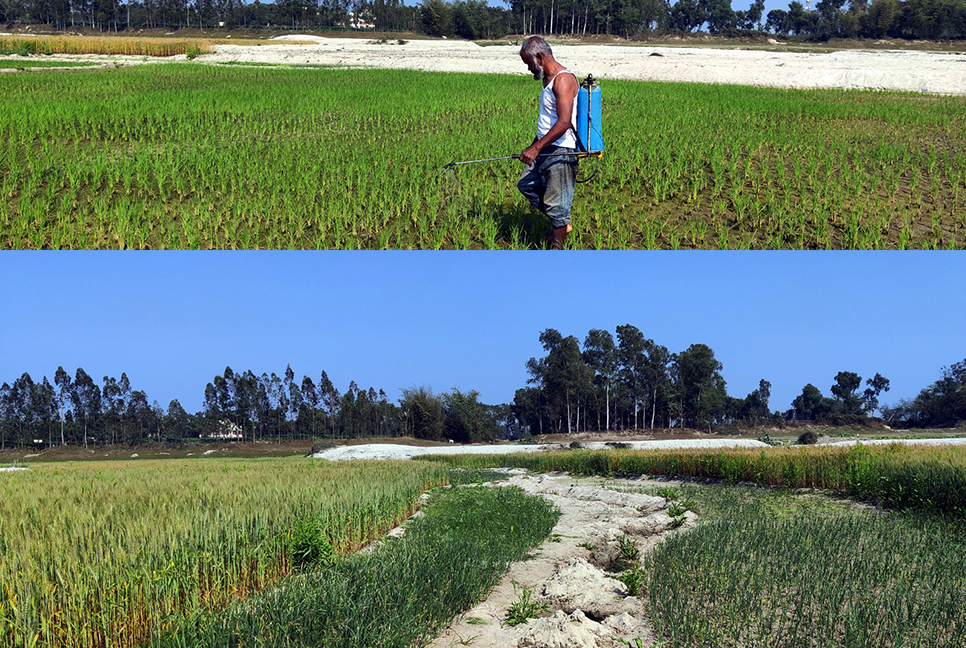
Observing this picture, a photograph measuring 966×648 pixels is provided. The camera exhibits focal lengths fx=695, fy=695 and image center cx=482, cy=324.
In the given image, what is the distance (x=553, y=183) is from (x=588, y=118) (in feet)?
2.59

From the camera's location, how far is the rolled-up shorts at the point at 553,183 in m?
7.20

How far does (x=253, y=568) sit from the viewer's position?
5348mm

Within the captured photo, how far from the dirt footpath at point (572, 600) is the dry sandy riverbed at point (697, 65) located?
25746 millimetres

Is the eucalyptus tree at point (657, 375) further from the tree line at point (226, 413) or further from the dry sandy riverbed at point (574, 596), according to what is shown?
the dry sandy riverbed at point (574, 596)

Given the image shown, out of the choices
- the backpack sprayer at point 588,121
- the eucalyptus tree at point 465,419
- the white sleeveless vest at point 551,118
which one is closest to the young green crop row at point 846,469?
the backpack sprayer at point 588,121

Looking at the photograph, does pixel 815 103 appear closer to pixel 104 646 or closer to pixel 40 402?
pixel 104 646

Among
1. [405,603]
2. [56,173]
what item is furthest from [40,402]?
[405,603]

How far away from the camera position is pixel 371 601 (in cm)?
389

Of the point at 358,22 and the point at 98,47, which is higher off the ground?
the point at 358,22

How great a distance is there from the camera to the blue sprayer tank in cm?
729

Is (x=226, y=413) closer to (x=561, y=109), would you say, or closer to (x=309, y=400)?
(x=309, y=400)

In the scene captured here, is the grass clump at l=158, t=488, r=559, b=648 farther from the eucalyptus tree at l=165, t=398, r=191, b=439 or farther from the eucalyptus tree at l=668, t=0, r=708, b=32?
the eucalyptus tree at l=668, t=0, r=708, b=32

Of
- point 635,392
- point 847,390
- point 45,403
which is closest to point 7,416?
point 45,403

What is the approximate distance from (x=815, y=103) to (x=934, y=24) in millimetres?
69628
